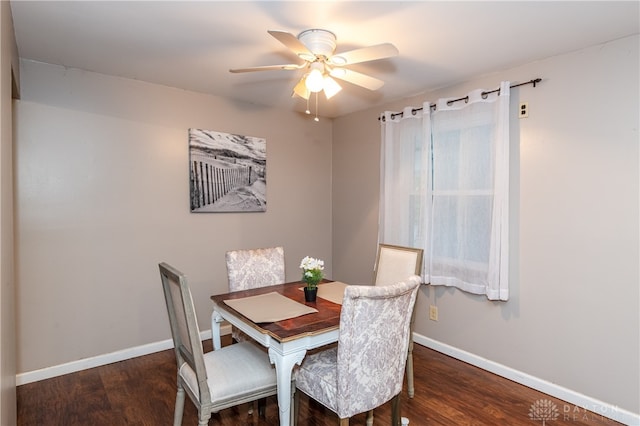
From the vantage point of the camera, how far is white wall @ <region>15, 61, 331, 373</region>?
8.59ft

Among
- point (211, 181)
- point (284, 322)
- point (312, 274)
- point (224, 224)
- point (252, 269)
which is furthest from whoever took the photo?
point (224, 224)

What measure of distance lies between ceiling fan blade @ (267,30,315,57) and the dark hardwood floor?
2120 mm

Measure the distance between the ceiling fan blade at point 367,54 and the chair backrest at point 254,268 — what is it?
1451 millimetres

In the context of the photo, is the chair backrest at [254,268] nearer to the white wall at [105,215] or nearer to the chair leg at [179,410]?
the chair leg at [179,410]

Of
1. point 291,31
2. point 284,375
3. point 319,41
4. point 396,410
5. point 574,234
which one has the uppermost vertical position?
point 291,31

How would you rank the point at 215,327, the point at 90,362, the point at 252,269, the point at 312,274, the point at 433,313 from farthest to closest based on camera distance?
the point at 433,313
the point at 90,362
the point at 252,269
the point at 215,327
the point at 312,274

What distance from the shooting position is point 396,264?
251 centimetres

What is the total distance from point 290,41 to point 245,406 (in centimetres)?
220

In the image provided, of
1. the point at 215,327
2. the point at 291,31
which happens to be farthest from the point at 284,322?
the point at 291,31

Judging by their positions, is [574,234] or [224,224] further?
[224,224]

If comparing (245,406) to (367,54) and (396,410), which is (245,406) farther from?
(367,54)

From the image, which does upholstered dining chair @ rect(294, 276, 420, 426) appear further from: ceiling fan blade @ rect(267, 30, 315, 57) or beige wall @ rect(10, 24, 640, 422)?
beige wall @ rect(10, 24, 640, 422)

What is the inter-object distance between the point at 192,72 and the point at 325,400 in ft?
8.14

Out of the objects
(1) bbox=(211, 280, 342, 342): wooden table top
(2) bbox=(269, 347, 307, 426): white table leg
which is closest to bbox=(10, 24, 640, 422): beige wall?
(1) bbox=(211, 280, 342, 342): wooden table top
